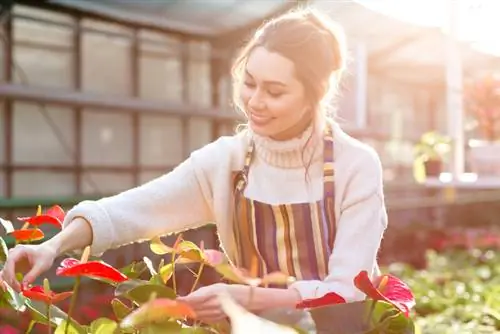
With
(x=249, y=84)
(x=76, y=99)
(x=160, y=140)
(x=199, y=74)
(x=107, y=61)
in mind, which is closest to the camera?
(x=249, y=84)

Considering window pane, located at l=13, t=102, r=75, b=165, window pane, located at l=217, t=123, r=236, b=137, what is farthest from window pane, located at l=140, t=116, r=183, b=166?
window pane, located at l=13, t=102, r=75, b=165

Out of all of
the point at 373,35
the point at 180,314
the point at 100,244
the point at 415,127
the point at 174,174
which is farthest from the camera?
the point at 415,127

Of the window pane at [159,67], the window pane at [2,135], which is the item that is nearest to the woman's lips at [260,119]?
the window pane at [2,135]

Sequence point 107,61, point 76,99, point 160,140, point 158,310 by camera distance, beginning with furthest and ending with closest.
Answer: point 160,140 → point 107,61 → point 76,99 → point 158,310

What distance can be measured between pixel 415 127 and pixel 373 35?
4199 millimetres

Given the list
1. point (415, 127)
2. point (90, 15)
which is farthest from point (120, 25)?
point (415, 127)

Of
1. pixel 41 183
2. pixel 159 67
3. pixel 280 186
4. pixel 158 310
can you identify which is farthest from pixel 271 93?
pixel 159 67

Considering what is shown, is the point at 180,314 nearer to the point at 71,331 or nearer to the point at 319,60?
the point at 71,331

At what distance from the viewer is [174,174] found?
104cm

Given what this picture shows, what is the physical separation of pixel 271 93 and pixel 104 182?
23.3ft

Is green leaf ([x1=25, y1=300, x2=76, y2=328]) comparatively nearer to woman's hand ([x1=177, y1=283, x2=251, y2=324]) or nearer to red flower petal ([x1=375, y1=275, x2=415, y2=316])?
woman's hand ([x1=177, y1=283, x2=251, y2=324])

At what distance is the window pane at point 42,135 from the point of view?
23.3ft

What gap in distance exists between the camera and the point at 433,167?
4223mm

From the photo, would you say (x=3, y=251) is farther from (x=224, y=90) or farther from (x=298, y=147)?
(x=224, y=90)
